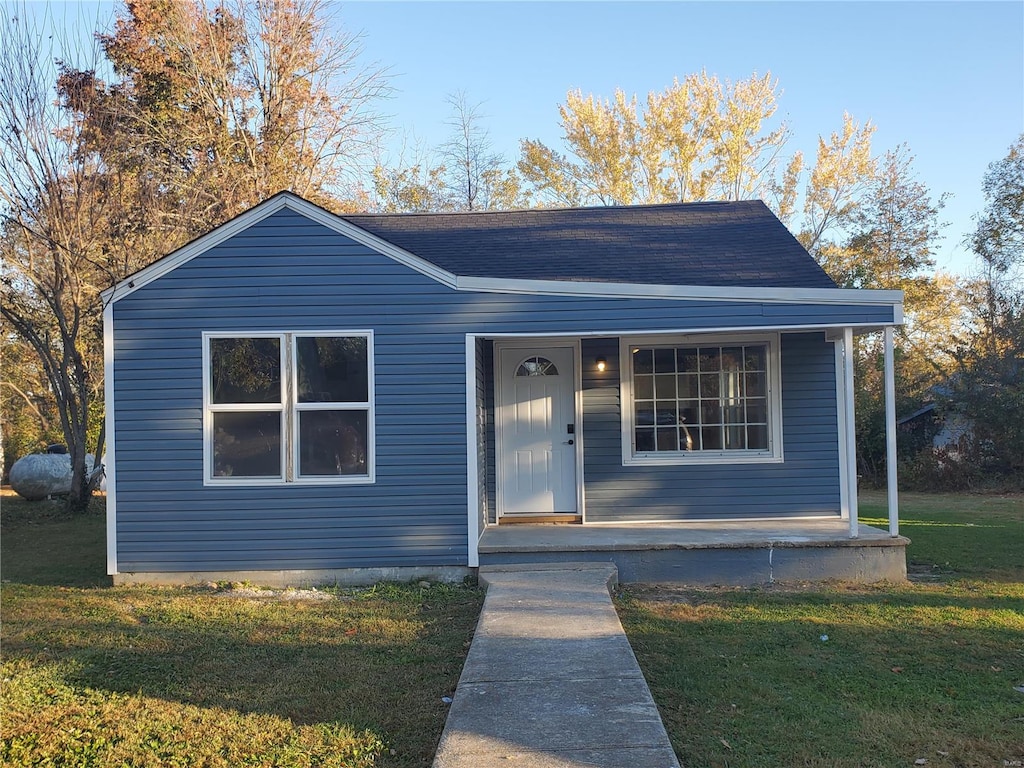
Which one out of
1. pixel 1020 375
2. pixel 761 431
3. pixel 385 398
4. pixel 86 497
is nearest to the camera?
pixel 385 398

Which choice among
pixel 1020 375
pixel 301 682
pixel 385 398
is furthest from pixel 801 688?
pixel 1020 375

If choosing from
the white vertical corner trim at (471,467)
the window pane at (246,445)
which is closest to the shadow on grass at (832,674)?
the white vertical corner trim at (471,467)

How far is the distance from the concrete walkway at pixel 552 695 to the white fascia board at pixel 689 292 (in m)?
2.74

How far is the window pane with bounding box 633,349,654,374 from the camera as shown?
30.7 feet

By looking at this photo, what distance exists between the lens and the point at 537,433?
943 cm

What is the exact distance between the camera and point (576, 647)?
17.4 feet

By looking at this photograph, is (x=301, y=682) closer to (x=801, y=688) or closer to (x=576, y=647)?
(x=576, y=647)

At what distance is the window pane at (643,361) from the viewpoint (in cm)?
935

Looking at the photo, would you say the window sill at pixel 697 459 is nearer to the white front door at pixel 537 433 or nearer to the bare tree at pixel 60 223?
the white front door at pixel 537 433

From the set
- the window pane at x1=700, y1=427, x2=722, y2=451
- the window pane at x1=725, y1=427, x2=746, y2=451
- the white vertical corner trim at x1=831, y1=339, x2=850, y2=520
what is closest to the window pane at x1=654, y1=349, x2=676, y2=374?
the window pane at x1=700, y1=427, x2=722, y2=451

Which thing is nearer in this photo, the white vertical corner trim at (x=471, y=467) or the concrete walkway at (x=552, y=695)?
the concrete walkway at (x=552, y=695)

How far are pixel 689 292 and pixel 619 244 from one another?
1.98 metres

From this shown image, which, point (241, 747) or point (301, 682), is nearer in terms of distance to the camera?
point (241, 747)

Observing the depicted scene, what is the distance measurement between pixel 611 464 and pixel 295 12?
16.0 m
